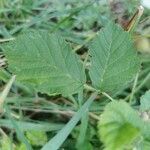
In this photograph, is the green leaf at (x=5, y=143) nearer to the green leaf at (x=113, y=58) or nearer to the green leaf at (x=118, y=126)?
the green leaf at (x=113, y=58)

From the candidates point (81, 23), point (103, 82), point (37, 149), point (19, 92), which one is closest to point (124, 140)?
point (103, 82)

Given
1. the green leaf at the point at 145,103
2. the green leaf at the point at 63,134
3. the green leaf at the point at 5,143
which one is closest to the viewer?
the green leaf at the point at 145,103

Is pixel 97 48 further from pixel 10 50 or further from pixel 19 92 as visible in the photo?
pixel 19 92

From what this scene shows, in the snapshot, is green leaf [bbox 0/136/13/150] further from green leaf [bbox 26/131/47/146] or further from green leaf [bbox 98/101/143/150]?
green leaf [bbox 98/101/143/150]

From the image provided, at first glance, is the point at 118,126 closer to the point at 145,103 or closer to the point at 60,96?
the point at 145,103

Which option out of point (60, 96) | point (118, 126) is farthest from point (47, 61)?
point (60, 96)

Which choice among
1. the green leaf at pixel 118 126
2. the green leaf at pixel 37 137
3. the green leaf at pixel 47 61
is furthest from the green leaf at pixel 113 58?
the green leaf at pixel 37 137
